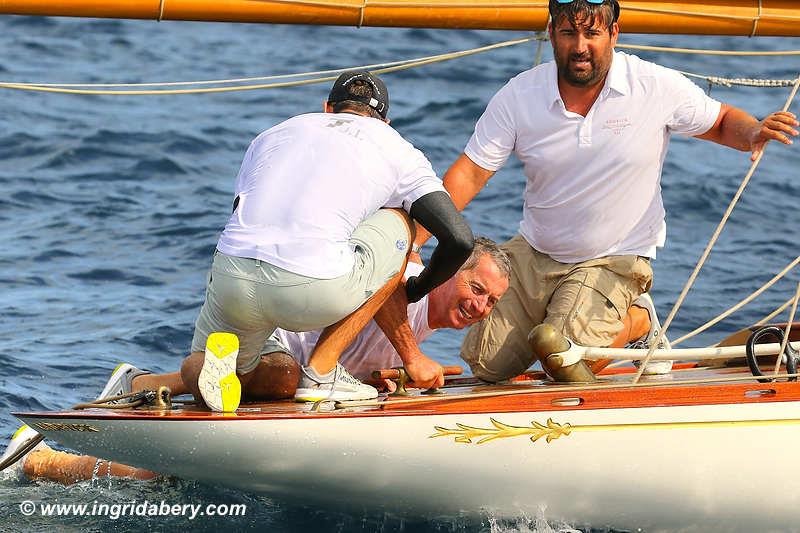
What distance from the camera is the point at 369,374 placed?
16.8 feet

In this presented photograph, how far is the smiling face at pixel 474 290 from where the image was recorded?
4828 mm

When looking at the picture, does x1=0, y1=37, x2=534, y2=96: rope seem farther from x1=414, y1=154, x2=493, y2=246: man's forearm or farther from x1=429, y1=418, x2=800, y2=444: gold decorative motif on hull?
x1=429, y1=418, x2=800, y2=444: gold decorative motif on hull

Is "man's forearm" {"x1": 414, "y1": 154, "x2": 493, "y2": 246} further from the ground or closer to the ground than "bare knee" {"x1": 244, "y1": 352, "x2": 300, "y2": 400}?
further from the ground

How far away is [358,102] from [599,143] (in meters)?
0.90

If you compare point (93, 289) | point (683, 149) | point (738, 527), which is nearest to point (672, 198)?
point (683, 149)

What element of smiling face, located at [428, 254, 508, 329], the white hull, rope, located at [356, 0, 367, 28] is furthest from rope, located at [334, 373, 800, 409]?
rope, located at [356, 0, 367, 28]

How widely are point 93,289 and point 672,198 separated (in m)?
4.15

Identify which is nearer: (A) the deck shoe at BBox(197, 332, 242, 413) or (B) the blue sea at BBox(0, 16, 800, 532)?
(A) the deck shoe at BBox(197, 332, 242, 413)

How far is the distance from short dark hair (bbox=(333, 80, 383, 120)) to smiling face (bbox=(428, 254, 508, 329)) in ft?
2.05

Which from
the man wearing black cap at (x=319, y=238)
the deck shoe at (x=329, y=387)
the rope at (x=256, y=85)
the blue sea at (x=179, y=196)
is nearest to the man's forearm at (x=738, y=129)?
the rope at (x=256, y=85)

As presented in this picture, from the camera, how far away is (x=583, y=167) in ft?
16.5

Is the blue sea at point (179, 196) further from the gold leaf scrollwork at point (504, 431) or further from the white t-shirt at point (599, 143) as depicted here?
the white t-shirt at point (599, 143)

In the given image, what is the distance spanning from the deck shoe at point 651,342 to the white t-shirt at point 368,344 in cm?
78

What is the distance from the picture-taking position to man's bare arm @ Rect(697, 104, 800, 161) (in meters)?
4.64
